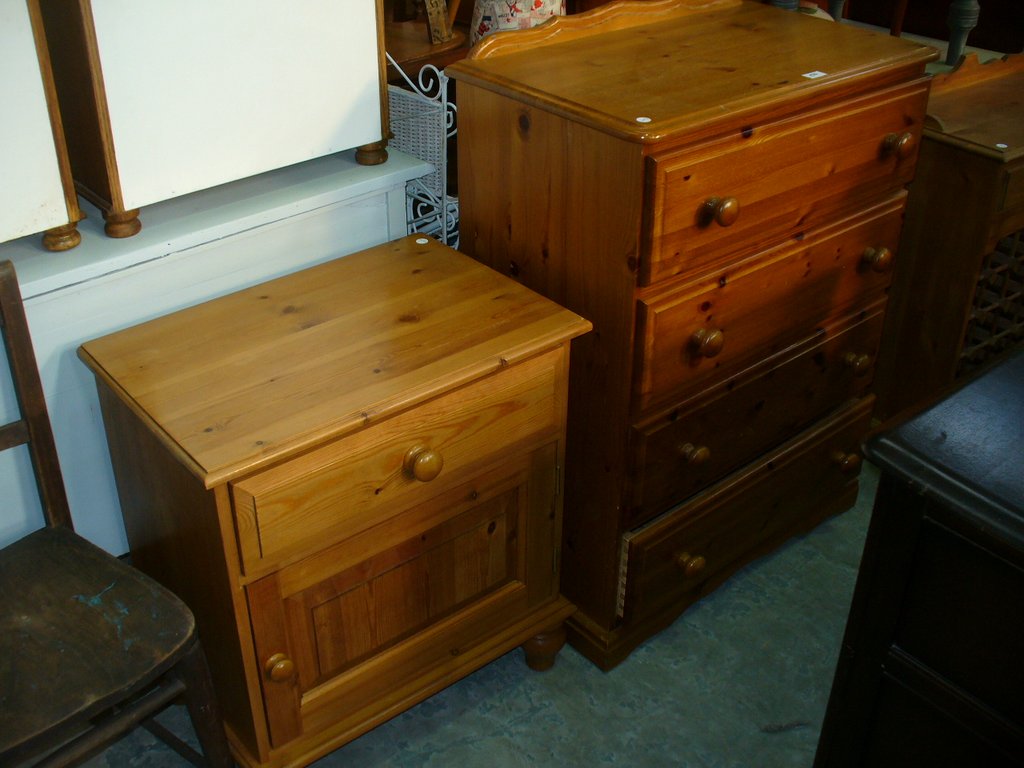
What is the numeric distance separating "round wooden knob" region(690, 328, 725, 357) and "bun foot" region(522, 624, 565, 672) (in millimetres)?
578

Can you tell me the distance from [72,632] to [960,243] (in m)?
1.82

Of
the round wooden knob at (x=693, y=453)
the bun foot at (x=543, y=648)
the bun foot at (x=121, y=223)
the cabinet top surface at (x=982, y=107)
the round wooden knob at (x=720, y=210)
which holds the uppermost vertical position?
the round wooden knob at (x=720, y=210)

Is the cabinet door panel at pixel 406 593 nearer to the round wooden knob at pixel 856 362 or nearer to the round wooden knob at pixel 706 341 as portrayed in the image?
the round wooden knob at pixel 706 341

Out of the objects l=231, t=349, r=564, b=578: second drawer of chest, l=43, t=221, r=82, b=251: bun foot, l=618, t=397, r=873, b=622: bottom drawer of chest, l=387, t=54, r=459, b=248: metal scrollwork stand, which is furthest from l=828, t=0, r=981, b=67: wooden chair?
l=43, t=221, r=82, b=251: bun foot

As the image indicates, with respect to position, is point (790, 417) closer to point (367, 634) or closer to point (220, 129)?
point (367, 634)

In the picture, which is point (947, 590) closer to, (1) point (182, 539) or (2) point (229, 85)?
(1) point (182, 539)

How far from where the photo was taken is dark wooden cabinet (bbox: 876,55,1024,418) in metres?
2.18

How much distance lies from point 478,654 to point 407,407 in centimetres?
56

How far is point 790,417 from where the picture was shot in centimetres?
205

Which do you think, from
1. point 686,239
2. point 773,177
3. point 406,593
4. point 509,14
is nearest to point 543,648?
point 406,593

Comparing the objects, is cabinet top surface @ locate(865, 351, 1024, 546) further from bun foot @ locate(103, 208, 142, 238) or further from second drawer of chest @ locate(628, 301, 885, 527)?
bun foot @ locate(103, 208, 142, 238)

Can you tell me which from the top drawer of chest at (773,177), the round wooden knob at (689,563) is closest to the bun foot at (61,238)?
the top drawer of chest at (773,177)

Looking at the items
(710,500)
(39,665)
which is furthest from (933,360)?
(39,665)

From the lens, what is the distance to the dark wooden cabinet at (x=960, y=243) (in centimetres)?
218
